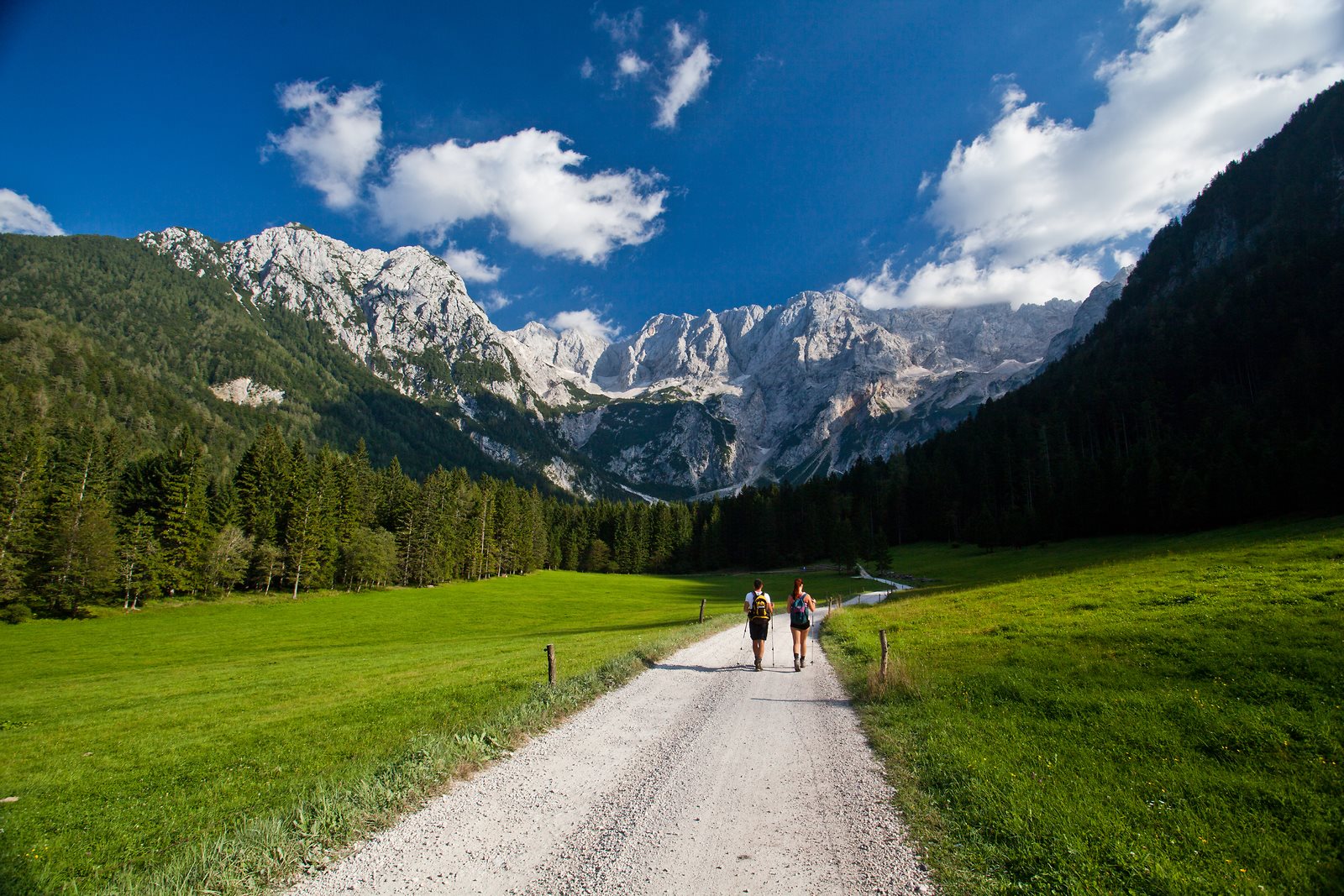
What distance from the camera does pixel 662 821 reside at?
26.4 feet

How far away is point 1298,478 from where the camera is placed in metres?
56.9

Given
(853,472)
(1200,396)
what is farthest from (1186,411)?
(853,472)

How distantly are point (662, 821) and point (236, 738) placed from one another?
13843 mm

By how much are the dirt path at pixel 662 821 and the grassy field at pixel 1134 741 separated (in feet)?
2.81

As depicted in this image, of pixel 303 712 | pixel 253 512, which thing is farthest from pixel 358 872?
pixel 253 512

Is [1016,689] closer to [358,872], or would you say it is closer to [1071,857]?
[1071,857]

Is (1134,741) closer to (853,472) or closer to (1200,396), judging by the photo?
(1200,396)

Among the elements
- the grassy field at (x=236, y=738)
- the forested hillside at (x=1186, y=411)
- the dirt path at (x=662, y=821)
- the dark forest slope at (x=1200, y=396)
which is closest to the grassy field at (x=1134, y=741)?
the dirt path at (x=662, y=821)

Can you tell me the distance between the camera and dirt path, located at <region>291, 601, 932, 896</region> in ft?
21.4

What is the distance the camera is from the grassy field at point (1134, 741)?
638 centimetres

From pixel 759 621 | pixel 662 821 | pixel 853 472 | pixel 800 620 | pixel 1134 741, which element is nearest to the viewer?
pixel 662 821

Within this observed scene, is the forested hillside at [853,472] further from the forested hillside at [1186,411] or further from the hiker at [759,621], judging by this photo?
the hiker at [759,621]

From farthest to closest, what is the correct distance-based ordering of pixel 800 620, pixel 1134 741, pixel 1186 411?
1. pixel 1186 411
2. pixel 800 620
3. pixel 1134 741

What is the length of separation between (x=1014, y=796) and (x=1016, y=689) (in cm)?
665
